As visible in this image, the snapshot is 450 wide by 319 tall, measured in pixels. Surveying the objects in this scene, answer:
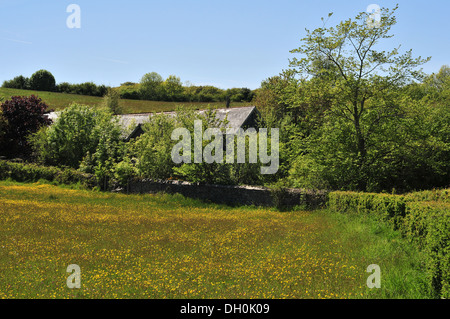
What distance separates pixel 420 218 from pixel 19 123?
39966 millimetres

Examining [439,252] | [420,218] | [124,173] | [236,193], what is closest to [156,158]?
[124,173]

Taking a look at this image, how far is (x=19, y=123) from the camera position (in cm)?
3869

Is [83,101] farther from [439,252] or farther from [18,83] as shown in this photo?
[439,252]

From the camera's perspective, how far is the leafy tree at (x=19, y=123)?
38.3 metres

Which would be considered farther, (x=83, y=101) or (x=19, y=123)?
(x=83, y=101)

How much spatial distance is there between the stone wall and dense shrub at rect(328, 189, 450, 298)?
4.79 feet

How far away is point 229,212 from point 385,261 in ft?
32.8

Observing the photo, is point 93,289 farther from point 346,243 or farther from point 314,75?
point 314,75

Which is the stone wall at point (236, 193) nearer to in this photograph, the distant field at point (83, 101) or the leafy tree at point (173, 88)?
the distant field at point (83, 101)

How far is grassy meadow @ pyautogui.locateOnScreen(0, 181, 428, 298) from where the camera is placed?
24.6 ft

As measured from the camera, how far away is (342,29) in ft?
65.9

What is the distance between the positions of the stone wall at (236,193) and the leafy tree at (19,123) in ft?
67.1

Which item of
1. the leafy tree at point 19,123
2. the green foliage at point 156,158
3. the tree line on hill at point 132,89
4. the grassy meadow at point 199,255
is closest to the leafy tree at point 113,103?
the leafy tree at point 19,123

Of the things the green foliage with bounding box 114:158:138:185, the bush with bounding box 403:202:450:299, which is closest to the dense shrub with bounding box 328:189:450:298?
the bush with bounding box 403:202:450:299
